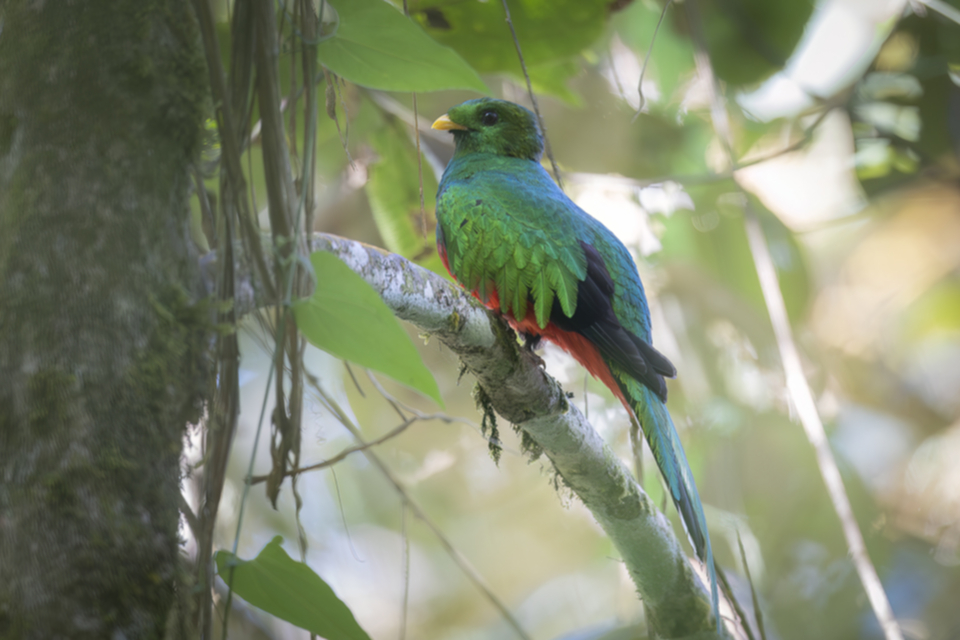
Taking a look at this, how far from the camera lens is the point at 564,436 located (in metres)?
1.66

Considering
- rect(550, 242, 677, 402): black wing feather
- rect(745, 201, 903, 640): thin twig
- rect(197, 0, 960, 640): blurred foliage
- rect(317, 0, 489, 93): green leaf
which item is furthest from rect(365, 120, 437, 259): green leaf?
rect(317, 0, 489, 93): green leaf

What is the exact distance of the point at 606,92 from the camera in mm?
3881

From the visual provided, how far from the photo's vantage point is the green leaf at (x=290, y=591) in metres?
0.87

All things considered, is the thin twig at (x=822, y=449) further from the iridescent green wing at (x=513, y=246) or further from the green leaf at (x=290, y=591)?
the green leaf at (x=290, y=591)

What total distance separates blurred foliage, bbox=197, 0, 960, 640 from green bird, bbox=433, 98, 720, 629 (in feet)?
1.70

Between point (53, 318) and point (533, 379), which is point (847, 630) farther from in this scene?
point (53, 318)

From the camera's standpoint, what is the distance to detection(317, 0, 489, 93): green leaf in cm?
91

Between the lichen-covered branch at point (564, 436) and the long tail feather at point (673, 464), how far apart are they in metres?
0.11

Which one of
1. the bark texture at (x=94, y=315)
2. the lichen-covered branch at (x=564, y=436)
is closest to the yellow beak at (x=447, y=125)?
the lichen-covered branch at (x=564, y=436)

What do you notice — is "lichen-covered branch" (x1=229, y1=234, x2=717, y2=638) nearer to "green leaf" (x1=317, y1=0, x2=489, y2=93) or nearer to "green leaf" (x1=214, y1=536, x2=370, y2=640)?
"green leaf" (x1=317, y1=0, x2=489, y2=93)

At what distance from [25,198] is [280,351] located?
301 millimetres

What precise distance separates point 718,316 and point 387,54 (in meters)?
3.46

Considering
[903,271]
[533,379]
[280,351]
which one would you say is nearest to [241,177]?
[280,351]

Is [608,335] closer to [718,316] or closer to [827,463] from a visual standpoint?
[827,463]
